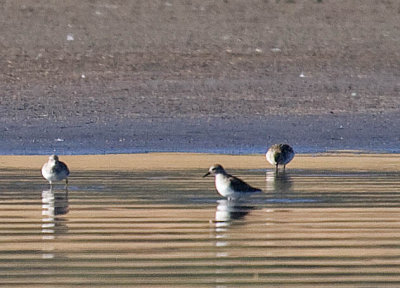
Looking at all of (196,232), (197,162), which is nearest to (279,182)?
(197,162)

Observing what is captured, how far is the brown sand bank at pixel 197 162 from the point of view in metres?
15.2

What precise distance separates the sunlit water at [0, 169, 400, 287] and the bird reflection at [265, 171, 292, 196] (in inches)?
1.0

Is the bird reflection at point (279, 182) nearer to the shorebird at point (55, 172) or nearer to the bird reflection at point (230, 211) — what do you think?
the bird reflection at point (230, 211)

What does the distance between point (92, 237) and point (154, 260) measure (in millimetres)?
1114

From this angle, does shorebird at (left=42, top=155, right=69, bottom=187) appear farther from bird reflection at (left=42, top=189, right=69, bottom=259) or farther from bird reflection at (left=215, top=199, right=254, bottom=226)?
bird reflection at (left=215, top=199, right=254, bottom=226)

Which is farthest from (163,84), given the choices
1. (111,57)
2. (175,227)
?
(175,227)

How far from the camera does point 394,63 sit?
2352 centimetres

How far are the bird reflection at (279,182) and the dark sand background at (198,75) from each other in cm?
295

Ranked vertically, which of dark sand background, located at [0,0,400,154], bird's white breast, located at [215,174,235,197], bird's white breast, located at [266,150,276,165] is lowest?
bird's white breast, located at [215,174,235,197]

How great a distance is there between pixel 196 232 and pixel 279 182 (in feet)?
13.1

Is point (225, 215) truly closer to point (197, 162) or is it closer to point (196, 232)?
point (196, 232)

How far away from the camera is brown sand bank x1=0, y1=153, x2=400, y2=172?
1525 centimetres

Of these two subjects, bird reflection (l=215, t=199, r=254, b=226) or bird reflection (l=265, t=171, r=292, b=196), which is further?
bird reflection (l=265, t=171, r=292, b=196)

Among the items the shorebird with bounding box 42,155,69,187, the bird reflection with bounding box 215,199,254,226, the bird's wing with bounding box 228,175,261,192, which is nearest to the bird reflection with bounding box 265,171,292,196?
the bird's wing with bounding box 228,175,261,192
